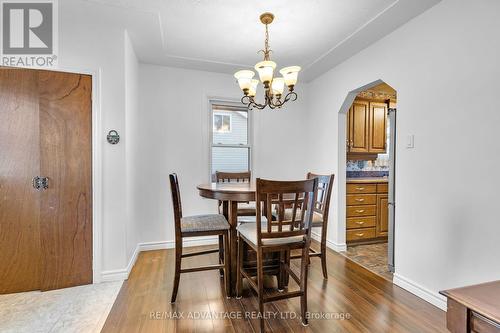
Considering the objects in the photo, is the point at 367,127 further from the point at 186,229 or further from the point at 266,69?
the point at 186,229

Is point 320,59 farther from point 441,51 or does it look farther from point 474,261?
point 474,261

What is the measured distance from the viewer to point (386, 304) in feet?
6.73

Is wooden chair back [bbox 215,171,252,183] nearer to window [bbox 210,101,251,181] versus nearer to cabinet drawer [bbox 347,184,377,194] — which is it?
window [bbox 210,101,251,181]

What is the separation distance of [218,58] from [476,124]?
8.83 ft

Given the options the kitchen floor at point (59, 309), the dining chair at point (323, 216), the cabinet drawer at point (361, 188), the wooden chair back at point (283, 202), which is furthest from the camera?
the cabinet drawer at point (361, 188)

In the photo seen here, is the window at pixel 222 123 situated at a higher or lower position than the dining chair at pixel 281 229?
higher

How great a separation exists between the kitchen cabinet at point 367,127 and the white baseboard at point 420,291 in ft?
6.35

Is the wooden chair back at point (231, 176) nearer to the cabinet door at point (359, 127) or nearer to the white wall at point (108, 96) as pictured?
the white wall at point (108, 96)

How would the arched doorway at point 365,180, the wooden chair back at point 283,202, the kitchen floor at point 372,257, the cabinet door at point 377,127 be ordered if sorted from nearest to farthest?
1. the wooden chair back at point 283,202
2. the kitchen floor at point 372,257
3. the arched doorway at point 365,180
4. the cabinet door at point 377,127

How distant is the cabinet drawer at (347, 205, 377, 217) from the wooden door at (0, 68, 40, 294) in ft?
11.5

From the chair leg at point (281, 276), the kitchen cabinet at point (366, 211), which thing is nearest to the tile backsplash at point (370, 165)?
the kitchen cabinet at point (366, 211)

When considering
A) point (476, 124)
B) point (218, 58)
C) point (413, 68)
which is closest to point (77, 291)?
point (218, 58)

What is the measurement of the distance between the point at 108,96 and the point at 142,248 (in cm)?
197

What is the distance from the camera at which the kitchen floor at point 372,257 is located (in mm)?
2730
